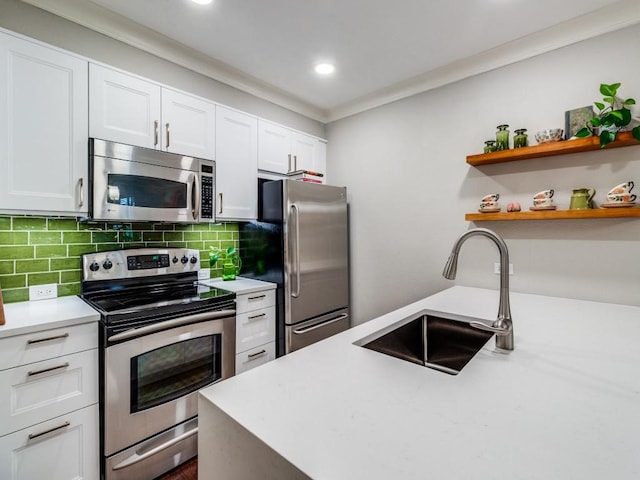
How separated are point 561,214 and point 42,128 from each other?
2.98m

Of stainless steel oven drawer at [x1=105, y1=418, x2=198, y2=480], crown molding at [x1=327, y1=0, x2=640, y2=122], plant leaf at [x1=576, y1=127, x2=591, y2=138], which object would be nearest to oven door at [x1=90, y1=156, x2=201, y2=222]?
stainless steel oven drawer at [x1=105, y1=418, x2=198, y2=480]

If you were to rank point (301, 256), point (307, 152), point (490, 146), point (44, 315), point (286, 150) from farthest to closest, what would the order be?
1. point (307, 152)
2. point (286, 150)
3. point (301, 256)
4. point (490, 146)
5. point (44, 315)

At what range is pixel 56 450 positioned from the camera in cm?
143

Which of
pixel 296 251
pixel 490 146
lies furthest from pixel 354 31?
pixel 296 251

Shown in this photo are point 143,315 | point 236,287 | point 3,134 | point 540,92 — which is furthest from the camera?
point 236,287

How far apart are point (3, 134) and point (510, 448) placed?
2.33 metres

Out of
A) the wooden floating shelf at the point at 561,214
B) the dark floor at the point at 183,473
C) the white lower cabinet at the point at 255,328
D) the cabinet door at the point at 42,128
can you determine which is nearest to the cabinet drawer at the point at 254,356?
the white lower cabinet at the point at 255,328

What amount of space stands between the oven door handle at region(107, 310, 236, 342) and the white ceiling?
1.81 meters

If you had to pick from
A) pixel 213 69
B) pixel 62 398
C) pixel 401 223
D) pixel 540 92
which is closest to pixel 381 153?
pixel 401 223

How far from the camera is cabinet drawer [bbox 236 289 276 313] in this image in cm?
218

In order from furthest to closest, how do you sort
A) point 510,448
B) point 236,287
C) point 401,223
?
point 401,223
point 236,287
point 510,448

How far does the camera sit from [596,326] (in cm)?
140

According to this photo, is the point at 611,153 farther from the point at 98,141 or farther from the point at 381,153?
the point at 98,141

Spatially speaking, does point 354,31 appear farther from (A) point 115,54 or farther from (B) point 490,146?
(A) point 115,54
